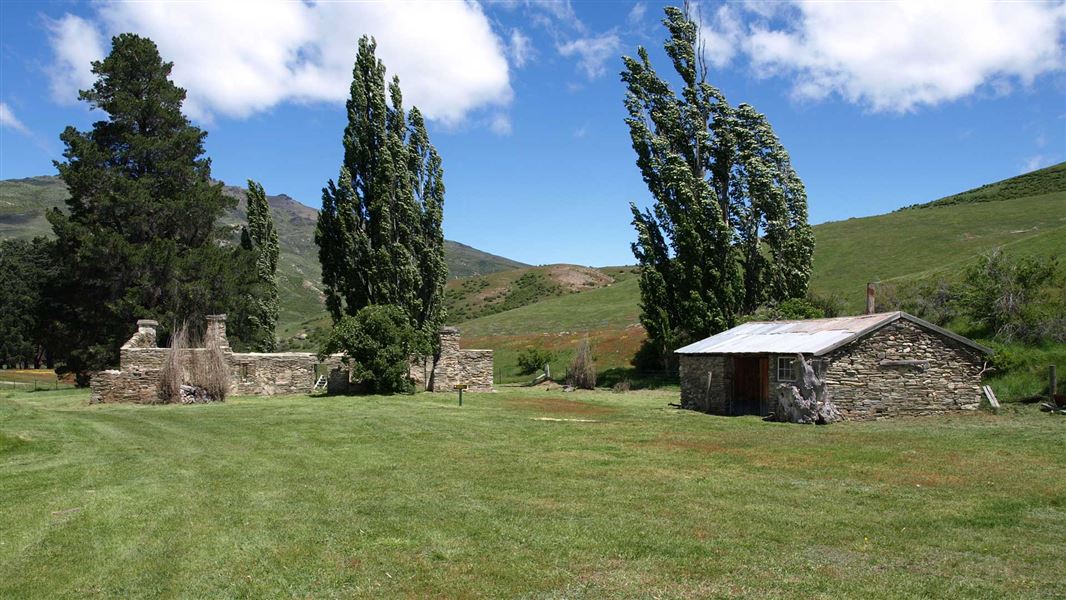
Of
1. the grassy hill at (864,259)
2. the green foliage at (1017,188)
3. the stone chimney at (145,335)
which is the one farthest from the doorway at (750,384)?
the green foliage at (1017,188)

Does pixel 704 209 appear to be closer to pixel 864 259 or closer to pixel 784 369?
pixel 784 369

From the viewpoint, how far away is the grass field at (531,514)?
584cm

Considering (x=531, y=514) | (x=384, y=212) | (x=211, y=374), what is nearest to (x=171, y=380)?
(x=211, y=374)

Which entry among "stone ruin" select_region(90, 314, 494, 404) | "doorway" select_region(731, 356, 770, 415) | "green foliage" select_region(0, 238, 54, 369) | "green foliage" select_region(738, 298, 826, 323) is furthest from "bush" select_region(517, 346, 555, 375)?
"green foliage" select_region(0, 238, 54, 369)

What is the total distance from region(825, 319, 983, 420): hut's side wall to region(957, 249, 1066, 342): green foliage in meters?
5.81

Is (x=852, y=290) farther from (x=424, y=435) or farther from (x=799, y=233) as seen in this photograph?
(x=424, y=435)

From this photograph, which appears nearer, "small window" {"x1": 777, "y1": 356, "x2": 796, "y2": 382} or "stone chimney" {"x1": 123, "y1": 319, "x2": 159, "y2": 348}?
"small window" {"x1": 777, "y1": 356, "x2": 796, "y2": 382}

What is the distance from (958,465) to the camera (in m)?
11.0

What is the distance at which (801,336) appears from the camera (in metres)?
20.8

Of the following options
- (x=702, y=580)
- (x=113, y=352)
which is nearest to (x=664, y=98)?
(x=113, y=352)

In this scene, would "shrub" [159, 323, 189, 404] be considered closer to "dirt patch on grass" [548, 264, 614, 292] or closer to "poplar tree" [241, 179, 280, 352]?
"poplar tree" [241, 179, 280, 352]

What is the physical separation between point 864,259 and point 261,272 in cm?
4395

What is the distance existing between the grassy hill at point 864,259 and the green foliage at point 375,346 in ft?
43.5

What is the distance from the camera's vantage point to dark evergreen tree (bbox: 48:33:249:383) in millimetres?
32750
